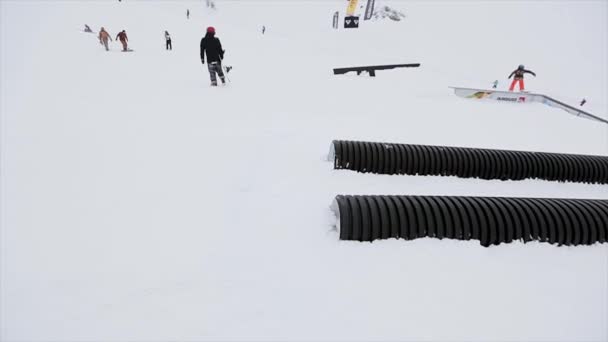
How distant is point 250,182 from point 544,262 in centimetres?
310

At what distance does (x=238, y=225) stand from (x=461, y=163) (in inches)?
140

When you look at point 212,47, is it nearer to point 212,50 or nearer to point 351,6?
point 212,50

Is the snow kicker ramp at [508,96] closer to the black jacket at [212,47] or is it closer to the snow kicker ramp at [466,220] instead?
the black jacket at [212,47]

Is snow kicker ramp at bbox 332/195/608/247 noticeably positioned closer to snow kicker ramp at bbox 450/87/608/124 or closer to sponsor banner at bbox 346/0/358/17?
snow kicker ramp at bbox 450/87/608/124

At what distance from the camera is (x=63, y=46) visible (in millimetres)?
10695

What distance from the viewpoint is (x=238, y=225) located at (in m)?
2.95

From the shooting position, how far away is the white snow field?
2084 millimetres

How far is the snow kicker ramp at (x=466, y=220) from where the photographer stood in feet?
9.29

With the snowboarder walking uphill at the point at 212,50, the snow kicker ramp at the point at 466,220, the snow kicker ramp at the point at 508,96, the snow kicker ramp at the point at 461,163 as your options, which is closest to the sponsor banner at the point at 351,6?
the snow kicker ramp at the point at 508,96

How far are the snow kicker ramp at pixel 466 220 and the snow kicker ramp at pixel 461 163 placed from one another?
49.1 inches

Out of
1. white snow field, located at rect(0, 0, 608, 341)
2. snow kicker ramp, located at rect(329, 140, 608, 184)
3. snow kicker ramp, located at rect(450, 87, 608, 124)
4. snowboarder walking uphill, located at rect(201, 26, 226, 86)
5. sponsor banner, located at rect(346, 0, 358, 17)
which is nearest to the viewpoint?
white snow field, located at rect(0, 0, 608, 341)

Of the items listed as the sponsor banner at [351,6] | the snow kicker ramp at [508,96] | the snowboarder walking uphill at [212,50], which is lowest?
the snow kicker ramp at [508,96]

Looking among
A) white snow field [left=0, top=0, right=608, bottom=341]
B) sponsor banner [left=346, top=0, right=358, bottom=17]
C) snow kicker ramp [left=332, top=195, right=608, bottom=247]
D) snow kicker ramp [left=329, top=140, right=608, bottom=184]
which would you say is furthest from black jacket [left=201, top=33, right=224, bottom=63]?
sponsor banner [left=346, top=0, right=358, bottom=17]

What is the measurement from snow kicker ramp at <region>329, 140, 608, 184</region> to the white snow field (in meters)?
0.18
